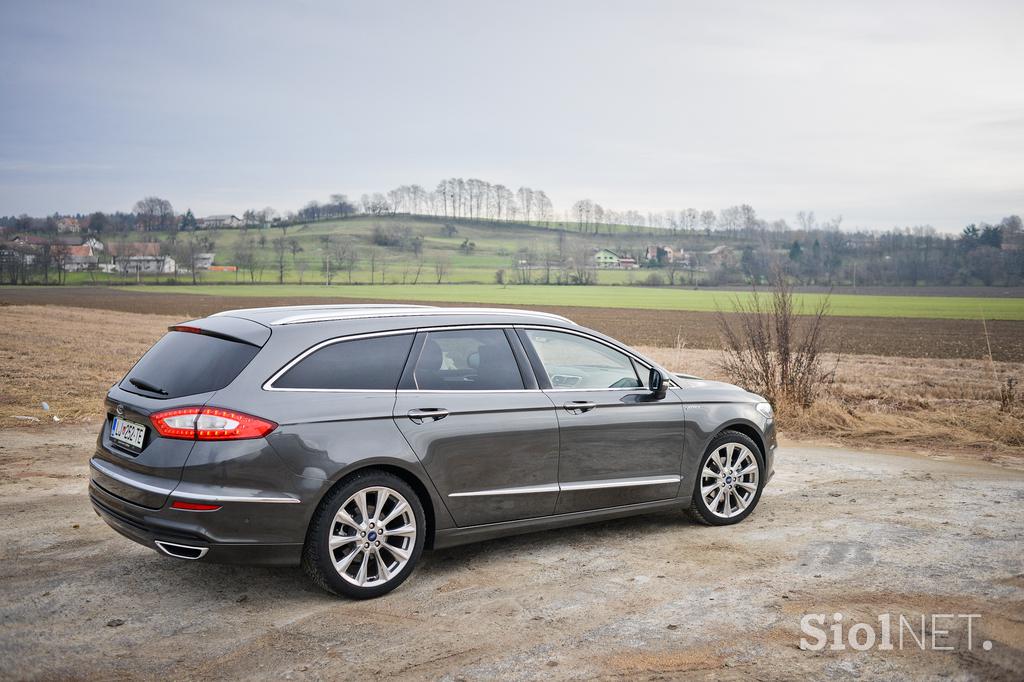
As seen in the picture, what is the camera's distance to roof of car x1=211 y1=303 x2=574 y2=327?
205 inches

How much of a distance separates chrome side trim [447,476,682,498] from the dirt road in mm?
425

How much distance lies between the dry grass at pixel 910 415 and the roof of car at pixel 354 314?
706 centimetres

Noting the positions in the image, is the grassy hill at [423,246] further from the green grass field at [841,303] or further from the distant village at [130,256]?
the green grass field at [841,303]

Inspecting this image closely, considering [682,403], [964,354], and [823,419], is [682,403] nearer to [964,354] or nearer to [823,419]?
[823,419]

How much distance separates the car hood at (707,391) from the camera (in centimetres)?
664

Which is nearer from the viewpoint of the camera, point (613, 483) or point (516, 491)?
point (516, 491)

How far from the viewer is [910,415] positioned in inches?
509

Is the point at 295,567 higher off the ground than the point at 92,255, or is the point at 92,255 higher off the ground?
the point at 92,255

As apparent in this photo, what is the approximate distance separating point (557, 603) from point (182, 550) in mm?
2045

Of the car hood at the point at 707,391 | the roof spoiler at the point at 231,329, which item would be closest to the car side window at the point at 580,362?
the car hood at the point at 707,391

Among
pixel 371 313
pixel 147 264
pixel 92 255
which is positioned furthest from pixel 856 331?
pixel 92 255

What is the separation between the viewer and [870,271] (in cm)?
12125

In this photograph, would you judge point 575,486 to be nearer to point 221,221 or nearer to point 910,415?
point 910,415

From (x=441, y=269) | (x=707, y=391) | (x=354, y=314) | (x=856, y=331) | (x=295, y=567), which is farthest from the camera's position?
(x=441, y=269)
